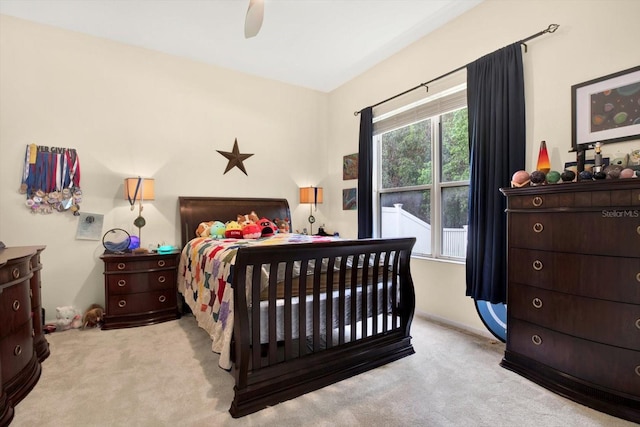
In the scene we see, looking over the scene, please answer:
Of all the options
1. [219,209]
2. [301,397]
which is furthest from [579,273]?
[219,209]

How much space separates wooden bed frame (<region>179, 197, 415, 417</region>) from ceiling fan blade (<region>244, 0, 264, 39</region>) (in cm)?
170

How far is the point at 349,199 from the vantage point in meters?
4.46

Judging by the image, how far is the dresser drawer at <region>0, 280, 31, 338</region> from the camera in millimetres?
1791

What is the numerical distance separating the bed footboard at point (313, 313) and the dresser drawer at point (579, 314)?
2.51 ft

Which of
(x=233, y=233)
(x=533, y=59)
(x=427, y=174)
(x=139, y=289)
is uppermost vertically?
(x=533, y=59)

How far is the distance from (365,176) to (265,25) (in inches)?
80.5

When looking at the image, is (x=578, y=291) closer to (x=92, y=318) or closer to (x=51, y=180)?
(x=92, y=318)

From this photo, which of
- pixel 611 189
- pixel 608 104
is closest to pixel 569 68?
pixel 608 104

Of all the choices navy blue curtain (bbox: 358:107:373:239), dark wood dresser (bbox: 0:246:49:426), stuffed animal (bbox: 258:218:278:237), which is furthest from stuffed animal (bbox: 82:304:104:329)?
navy blue curtain (bbox: 358:107:373:239)

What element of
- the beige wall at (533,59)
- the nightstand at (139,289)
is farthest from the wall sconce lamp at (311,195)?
the nightstand at (139,289)

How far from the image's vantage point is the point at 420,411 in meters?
1.73

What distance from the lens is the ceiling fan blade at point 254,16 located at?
213cm

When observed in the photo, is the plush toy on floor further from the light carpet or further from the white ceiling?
the white ceiling

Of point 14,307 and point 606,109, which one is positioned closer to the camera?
point 14,307
